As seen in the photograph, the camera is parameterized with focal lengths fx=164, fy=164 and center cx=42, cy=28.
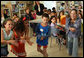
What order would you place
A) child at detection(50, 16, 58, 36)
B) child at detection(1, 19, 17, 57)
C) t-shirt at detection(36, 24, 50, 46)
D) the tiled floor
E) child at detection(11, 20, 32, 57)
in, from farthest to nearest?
child at detection(50, 16, 58, 36)
the tiled floor
t-shirt at detection(36, 24, 50, 46)
child at detection(11, 20, 32, 57)
child at detection(1, 19, 17, 57)

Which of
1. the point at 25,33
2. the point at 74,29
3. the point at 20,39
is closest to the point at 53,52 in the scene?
the point at 74,29

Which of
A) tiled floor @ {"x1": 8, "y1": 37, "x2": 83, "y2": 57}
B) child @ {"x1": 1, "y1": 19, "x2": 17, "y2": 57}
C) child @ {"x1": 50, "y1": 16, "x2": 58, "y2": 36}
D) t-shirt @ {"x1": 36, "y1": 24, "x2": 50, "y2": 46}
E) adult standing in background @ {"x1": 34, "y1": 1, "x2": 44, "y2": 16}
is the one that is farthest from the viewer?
adult standing in background @ {"x1": 34, "y1": 1, "x2": 44, "y2": 16}

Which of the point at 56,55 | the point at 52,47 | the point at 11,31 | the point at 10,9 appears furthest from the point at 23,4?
the point at 11,31

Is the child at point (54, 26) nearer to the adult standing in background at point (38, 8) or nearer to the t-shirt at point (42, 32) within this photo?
the t-shirt at point (42, 32)

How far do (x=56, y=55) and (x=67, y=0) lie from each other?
2794mm

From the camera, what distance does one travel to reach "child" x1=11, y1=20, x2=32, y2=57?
87.6 inches

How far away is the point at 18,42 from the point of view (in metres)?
2.20

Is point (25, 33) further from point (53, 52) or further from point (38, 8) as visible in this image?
point (38, 8)

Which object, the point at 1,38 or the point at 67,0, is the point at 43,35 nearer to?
the point at 1,38

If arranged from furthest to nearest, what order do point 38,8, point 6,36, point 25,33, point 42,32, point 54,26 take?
point 38,8, point 54,26, point 42,32, point 25,33, point 6,36

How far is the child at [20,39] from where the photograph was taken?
87.6 inches

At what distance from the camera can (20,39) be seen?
224 cm

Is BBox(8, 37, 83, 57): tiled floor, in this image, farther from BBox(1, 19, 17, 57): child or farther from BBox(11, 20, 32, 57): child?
BBox(1, 19, 17, 57): child

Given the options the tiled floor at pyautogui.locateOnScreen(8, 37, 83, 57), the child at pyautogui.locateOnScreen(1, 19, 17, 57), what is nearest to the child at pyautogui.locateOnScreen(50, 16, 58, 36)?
the tiled floor at pyautogui.locateOnScreen(8, 37, 83, 57)
